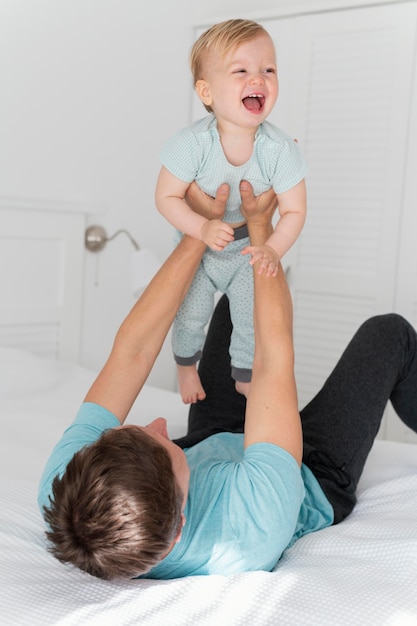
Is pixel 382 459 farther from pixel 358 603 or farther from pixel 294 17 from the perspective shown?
pixel 294 17

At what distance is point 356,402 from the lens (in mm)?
1455

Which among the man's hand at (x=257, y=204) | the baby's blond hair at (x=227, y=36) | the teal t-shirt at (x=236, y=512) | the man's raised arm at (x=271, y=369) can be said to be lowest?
the teal t-shirt at (x=236, y=512)

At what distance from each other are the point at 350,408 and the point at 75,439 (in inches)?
22.5

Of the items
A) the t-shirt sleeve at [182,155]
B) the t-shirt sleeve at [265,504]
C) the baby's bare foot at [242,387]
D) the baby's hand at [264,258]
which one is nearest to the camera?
the t-shirt sleeve at [265,504]

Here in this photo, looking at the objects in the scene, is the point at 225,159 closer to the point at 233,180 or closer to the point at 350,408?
the point at 233,180

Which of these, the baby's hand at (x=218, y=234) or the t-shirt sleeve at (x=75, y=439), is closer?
the t-shirt sleeve at (x=75, y=439)

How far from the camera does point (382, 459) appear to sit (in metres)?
1.68

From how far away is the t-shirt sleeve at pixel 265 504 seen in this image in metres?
1.04

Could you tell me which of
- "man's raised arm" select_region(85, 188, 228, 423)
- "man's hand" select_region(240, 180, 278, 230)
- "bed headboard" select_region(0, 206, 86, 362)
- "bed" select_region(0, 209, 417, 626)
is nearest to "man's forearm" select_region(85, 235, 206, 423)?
"man's raised arm" select_region(85, 188, 228, 423)

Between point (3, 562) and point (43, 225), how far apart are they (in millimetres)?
1793

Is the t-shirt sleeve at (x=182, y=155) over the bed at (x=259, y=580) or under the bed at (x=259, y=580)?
over


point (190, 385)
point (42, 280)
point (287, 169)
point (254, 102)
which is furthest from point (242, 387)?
point (42, 280)

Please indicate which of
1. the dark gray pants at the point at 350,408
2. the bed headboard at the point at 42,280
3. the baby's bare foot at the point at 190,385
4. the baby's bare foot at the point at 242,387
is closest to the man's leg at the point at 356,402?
the dark gray pants at the point at 350,408

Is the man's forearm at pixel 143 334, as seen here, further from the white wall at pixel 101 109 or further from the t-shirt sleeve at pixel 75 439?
the white wall at pixel 101 109
